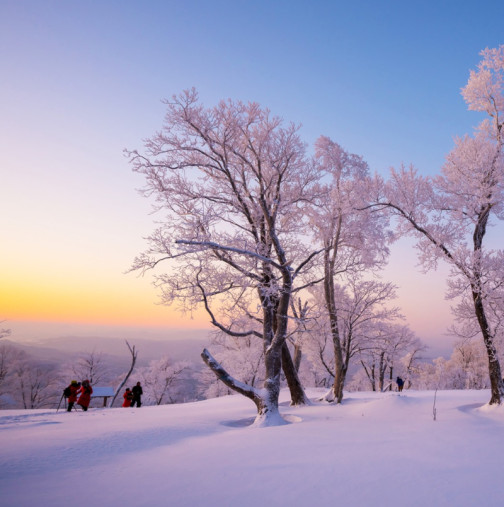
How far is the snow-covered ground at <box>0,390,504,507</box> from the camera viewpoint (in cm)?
392

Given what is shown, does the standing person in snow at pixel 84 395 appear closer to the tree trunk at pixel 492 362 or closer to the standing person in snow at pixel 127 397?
the standing person in snow at pixel 127 397

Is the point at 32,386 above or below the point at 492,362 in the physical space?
below

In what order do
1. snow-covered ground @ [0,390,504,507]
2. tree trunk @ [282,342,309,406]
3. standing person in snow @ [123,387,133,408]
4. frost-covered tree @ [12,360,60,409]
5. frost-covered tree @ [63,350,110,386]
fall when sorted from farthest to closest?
frost-covered tree @ [63,350,110,386] → frost-covered tree @ [12,360,60,409] → standing person in snow @ [123,387,133,408] → tree trunk @ [282,342,309,406] → snow-covered ground @ [0,390,504,507]

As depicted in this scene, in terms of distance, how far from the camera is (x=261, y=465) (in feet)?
16.3

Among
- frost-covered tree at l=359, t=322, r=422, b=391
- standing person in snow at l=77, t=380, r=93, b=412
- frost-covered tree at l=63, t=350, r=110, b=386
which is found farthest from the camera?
frost-covered tree at l=63, t=350, r=110, b=386

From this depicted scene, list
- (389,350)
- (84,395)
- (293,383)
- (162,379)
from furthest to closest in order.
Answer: (162,379) < (389,350) < (84,395) < (293,383)

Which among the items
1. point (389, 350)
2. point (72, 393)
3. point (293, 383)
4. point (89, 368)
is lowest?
point (89, 368)

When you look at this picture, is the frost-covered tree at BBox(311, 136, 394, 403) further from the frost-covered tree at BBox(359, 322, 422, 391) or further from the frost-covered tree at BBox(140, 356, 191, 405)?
the frost-covered tree at BBox(140, 356, 191, 405)

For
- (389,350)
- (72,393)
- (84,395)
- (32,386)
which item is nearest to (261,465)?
(84,395)

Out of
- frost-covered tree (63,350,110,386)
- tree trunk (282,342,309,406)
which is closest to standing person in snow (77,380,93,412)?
tree trunk (282,342,309,406)

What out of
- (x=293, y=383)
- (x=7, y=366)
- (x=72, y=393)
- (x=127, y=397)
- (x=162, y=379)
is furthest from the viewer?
(x=162, y=379)

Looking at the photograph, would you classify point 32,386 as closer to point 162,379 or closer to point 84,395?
point 162,379

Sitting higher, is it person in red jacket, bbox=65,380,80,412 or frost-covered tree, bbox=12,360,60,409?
person in red jacket, bbox=65,380,80,412

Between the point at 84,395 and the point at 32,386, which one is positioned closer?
the point at 84,395
